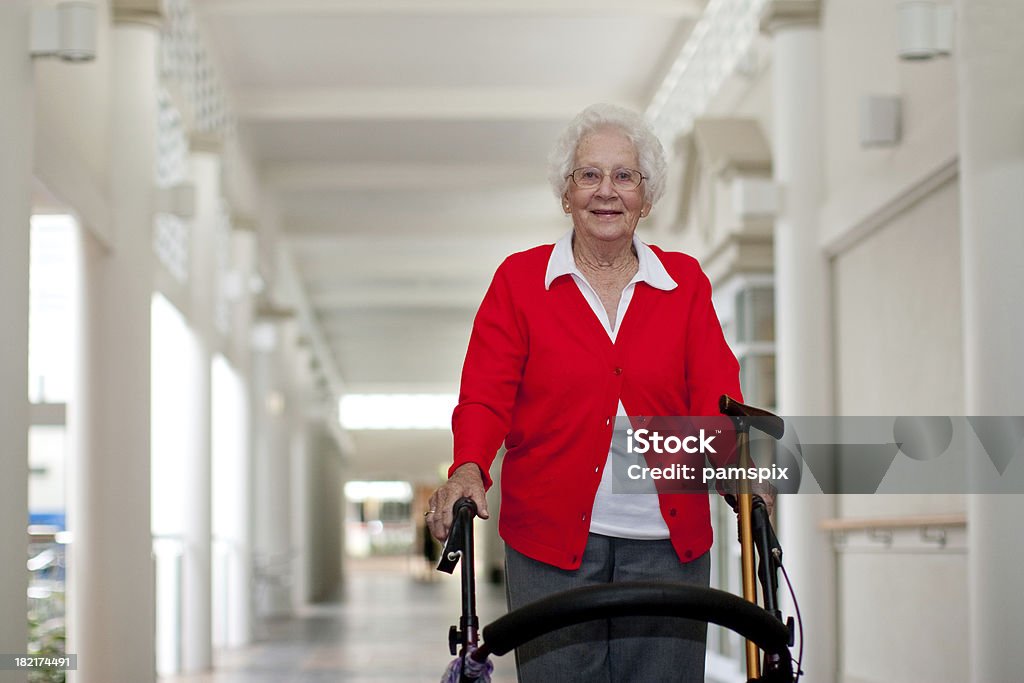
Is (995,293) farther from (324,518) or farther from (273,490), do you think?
(324,518)

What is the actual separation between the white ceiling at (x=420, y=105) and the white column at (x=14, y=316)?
5087 mm

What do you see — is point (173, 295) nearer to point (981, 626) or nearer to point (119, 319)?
point (119, 319)

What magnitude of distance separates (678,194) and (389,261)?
9.39 m

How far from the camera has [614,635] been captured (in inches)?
87.8

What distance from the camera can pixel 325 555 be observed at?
23.0 metres

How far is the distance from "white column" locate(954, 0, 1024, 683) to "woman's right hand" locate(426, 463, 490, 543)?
3121 millimetres

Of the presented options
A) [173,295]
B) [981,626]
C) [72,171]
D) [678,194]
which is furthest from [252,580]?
[981,626]

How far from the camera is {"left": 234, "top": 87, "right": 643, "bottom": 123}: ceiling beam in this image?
12.9 m

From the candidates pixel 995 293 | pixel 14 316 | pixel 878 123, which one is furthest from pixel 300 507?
pixel 995 293

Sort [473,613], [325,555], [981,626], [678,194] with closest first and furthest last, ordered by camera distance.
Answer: [473,613] → [981,626] → [678,194] → [325,555]

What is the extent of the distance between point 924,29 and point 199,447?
685 centimetres

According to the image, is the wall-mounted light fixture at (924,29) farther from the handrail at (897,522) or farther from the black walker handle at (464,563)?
the black walker handle at (464,563)

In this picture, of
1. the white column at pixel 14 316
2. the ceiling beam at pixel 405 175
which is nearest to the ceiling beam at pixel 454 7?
the ceiling beam at pixel 405 175

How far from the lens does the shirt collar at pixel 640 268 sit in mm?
2387
